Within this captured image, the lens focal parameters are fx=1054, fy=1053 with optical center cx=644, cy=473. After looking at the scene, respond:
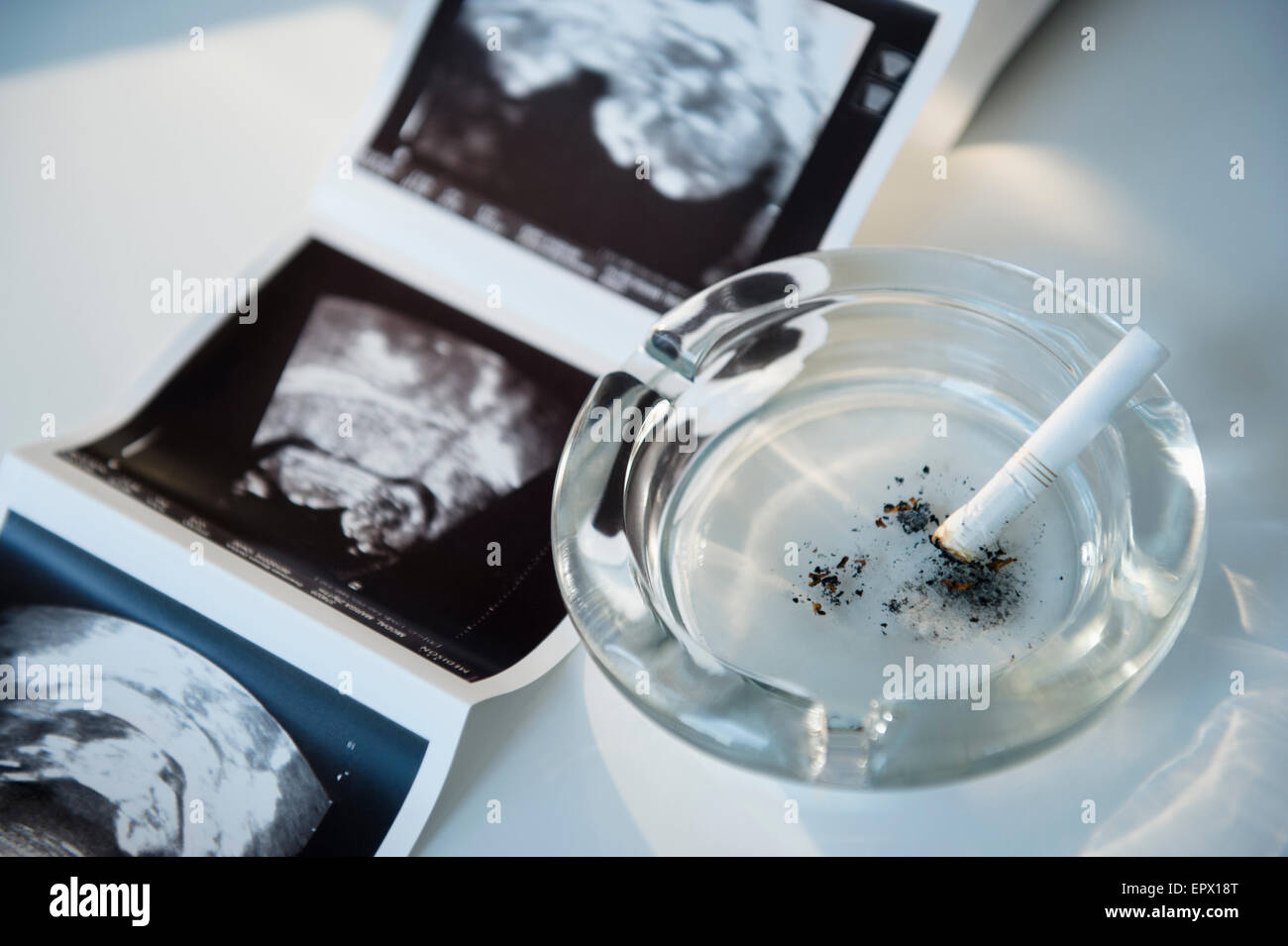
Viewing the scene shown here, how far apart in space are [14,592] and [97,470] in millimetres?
84

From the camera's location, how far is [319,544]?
62cm

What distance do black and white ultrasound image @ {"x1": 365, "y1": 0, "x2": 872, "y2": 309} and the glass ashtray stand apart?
114mm

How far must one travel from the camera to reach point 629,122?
2.26ft

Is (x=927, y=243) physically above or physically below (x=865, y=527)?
above

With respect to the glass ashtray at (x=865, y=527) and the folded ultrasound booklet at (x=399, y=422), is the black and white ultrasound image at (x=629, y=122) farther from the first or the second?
the glass ashtray at (x=865, y=527)

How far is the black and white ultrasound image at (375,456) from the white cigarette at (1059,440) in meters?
0.23

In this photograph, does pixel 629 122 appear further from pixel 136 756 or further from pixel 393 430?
pixel 136 756

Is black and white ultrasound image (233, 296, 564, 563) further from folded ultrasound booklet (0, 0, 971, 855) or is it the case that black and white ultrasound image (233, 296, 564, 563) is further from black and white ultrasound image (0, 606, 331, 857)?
black and white ultrasound image (0, 606, 331, 857)

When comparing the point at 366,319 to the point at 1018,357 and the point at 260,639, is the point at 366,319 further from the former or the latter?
the point at 1018,357

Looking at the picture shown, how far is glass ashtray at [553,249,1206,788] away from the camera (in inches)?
18.0

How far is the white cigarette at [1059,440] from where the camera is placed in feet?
1.51

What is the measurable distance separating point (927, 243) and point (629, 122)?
21 centimetres

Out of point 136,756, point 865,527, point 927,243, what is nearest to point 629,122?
point 927,243

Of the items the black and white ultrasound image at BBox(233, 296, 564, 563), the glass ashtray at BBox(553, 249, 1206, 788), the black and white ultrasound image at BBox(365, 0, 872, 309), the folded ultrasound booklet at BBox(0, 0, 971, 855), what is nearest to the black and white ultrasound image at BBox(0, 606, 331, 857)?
the folded ultrasound booklet at BBox(0, 0, 971, 855)
